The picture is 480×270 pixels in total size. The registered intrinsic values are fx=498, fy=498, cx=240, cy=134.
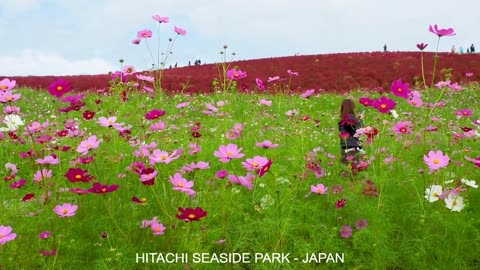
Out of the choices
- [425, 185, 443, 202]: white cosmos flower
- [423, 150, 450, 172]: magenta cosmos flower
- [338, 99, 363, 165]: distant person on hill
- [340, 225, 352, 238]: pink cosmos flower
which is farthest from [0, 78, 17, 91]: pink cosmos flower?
[338, 99, 363, 165]: distant person on hill

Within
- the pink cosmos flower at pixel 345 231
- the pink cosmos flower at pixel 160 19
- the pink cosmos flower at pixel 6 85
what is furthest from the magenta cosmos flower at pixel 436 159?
the pink cosmos flower at pixel 6 85

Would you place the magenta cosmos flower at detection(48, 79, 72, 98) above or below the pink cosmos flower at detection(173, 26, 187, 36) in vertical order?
below

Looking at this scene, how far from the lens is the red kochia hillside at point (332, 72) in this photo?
14.9 metres

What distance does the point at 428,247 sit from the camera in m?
2.84

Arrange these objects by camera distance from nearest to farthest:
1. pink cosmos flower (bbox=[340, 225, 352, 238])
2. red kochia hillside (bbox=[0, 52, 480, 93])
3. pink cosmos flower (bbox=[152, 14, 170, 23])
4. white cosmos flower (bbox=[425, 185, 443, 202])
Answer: white cosmos flower (bbox=[425, 185, 443, 202])
pink cosmos flower (bbox=[340, 225, 352, 238])
pink cosmos flower (bbox=[152, 14, 170, 23])
red kochia hillside (bbox=[0, 52, 480, 93])

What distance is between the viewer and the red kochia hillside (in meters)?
14.9

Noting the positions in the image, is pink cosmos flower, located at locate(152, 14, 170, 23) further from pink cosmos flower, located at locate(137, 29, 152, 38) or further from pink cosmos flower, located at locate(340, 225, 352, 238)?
pink cosmos flower, located at locate(340, 225, 352, 238)

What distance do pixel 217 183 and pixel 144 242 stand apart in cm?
114

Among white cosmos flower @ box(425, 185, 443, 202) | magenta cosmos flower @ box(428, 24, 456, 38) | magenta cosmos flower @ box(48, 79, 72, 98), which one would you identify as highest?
magenta cosmos flower @ box(428, 24, 456, 38)

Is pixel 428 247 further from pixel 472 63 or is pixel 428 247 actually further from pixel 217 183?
pixel 472 63

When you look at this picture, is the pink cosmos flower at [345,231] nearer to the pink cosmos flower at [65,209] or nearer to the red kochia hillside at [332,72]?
the pink cosmos flower at [65,209]

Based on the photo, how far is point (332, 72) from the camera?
16.4 m

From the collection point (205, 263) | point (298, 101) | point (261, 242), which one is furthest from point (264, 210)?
point (298, 101)

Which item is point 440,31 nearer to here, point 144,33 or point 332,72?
point 144,33
